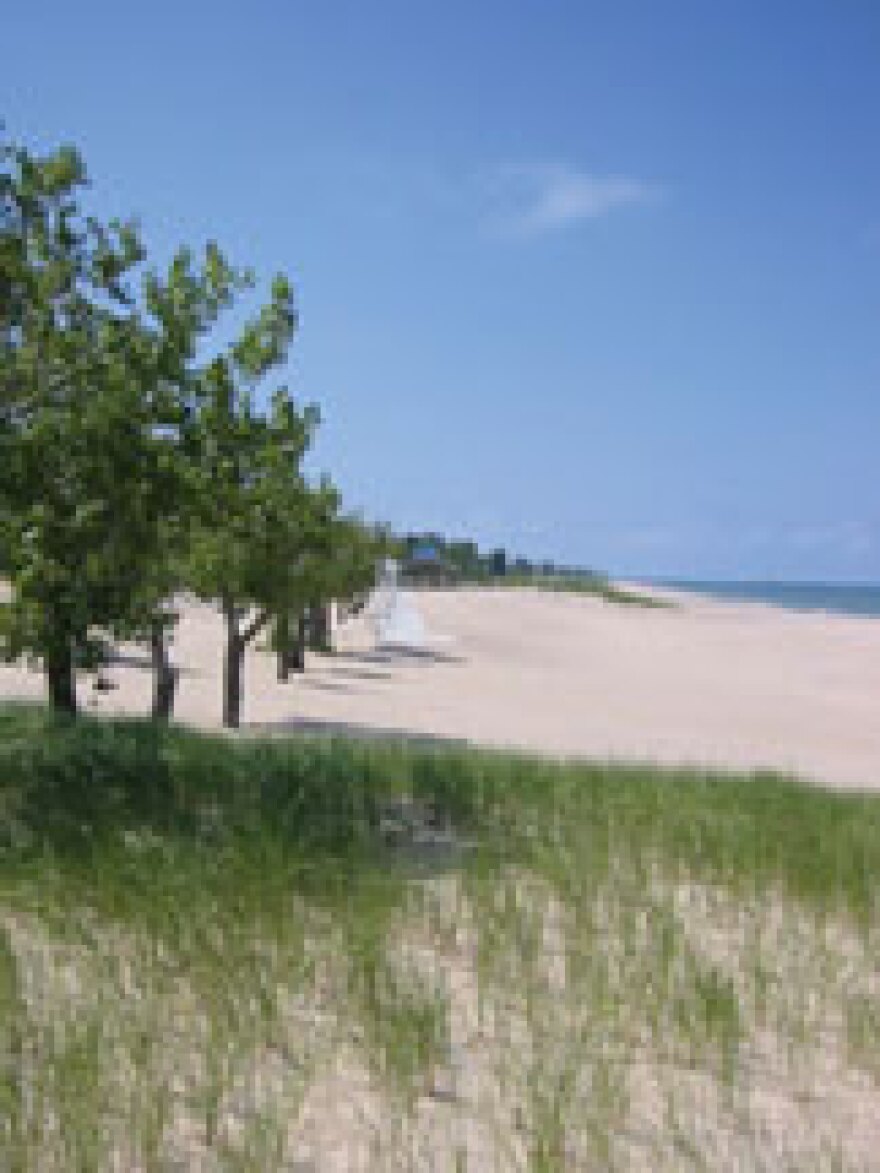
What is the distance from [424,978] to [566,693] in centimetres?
3145

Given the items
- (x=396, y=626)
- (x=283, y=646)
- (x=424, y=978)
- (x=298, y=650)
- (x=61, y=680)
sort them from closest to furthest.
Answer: (x=424, y=978) < (x=61, y=680) < (x=283, y=646) < (x=298, y=650) < (x=396, y=626)

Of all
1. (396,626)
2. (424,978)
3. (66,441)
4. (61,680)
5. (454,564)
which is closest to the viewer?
(424,978)

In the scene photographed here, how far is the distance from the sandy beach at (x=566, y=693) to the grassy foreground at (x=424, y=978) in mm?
6733

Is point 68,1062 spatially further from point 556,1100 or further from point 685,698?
point 685,698

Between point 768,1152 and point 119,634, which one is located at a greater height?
point 119,634

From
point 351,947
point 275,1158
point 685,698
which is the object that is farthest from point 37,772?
point 685,698

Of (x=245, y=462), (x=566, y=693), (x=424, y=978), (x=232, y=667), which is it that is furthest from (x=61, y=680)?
(x=566, y=693)

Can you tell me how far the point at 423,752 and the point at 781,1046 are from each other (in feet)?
26.2

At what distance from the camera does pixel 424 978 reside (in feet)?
21.3

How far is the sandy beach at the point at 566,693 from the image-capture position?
2533cm

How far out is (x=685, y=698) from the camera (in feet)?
131

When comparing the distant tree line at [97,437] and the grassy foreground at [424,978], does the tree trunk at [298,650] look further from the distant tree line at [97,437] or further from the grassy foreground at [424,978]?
the grassy foreground at [424,978]

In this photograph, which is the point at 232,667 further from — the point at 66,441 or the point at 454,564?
the point at 454,564

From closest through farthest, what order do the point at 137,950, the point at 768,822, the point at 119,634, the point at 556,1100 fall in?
the point at 556,1100 → the point at 137,950 → the point at 768,822 → the point at 119,634
